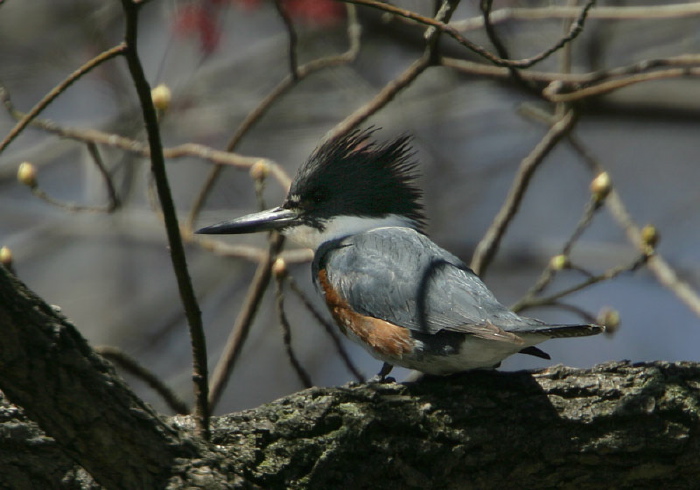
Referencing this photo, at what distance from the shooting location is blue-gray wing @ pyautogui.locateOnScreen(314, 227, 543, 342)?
7.36 feet

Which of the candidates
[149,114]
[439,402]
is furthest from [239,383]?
[149,114]

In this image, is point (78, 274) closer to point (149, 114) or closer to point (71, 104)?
point (71, 104)

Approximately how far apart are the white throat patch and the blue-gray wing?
11 cm

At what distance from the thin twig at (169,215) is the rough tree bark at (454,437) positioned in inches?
3.4

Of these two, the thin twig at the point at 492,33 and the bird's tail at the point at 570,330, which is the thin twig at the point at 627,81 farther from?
the bird's tail at the point at 570,330

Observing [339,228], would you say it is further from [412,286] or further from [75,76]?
[75,76]

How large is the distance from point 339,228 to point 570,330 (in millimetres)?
998

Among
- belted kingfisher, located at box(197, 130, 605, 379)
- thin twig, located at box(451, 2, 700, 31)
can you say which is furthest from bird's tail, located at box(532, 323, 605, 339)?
thin twig, located at box(451, 2, 700, 31)

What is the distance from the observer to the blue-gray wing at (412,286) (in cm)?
224

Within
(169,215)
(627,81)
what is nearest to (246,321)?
(169,215)

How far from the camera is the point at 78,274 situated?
6453mm

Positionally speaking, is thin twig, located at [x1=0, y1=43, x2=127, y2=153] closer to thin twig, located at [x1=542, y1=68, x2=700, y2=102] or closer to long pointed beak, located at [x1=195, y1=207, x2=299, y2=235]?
long pointed beak, located at [x1=195, y1=207, x2=299, y2=235]

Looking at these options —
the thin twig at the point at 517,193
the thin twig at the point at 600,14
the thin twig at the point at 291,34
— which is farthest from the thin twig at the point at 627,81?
the thin twig at the point at 291,34

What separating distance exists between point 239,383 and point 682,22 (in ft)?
11.8
